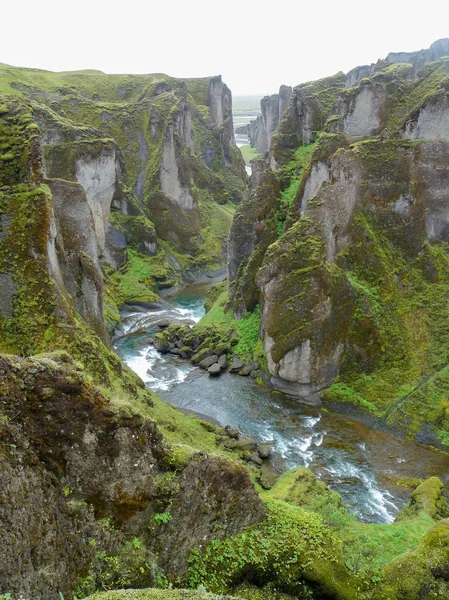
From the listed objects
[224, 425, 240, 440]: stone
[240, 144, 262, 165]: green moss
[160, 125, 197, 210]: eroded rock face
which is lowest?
[224, 425, 240, 440]: stone

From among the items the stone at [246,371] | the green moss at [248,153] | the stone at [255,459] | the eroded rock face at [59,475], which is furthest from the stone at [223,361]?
the green moss at [248,153]

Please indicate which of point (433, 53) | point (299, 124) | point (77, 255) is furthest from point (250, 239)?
point (433, 53)

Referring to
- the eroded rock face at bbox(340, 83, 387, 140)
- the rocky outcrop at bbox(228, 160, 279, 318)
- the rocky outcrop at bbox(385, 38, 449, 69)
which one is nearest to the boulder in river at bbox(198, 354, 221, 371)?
the rocky outcrop at bbox(228, 160, 279, 318)

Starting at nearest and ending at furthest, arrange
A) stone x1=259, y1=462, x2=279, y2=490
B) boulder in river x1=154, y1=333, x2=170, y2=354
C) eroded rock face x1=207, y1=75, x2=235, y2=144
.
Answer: stone x1=259, y1=462, x2=279, y2=490
boulder in river x1=154, y1=333, x2=170, y2=354
eroded rock face x1=207, y1=75, x2=235, y2=144

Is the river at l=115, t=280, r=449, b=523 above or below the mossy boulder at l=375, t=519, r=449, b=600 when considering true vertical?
below

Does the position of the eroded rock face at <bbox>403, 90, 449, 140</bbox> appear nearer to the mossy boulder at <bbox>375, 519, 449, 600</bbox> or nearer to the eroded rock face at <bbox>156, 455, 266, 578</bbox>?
the mossy boulder at <bbox>375, 519, 449, 600</bbox>

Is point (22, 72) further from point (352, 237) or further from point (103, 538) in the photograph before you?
point (103, 538)

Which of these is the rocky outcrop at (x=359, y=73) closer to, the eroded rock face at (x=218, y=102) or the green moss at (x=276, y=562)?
the eroded rock face at (x=218, y=102)
